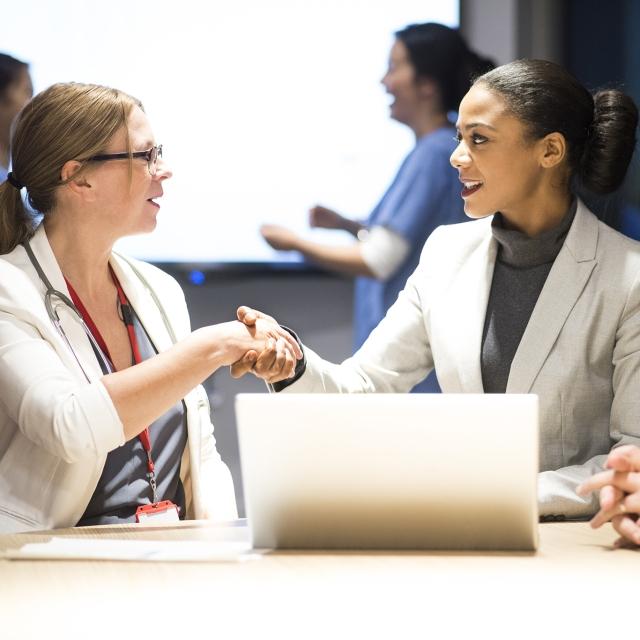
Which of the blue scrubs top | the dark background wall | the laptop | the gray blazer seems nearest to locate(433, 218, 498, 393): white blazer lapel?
the gray blazer

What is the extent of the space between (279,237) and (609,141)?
1930 mm

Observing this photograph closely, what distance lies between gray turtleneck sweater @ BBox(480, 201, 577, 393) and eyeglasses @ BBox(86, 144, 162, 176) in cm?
71

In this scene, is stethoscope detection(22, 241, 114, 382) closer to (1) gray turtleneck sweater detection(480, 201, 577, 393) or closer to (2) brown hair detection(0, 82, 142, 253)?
(2) brown hair detection(0, 82, 142, 253)

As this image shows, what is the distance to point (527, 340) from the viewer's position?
2076 mm

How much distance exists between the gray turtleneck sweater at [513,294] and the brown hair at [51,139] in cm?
83

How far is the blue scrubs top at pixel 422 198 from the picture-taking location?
3305 mm

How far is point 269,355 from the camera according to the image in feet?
6.76

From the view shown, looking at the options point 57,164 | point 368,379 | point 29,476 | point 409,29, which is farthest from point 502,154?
point 409,29

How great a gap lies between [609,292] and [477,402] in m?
0.82

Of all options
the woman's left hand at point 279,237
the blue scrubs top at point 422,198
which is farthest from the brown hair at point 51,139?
the woman's left hand at point 279,237

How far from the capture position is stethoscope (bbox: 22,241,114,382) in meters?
1.98

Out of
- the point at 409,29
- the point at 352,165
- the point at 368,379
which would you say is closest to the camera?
the point at 368,379

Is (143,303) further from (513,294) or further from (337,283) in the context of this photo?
(337,283)

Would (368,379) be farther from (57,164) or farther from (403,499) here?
(403,499)
